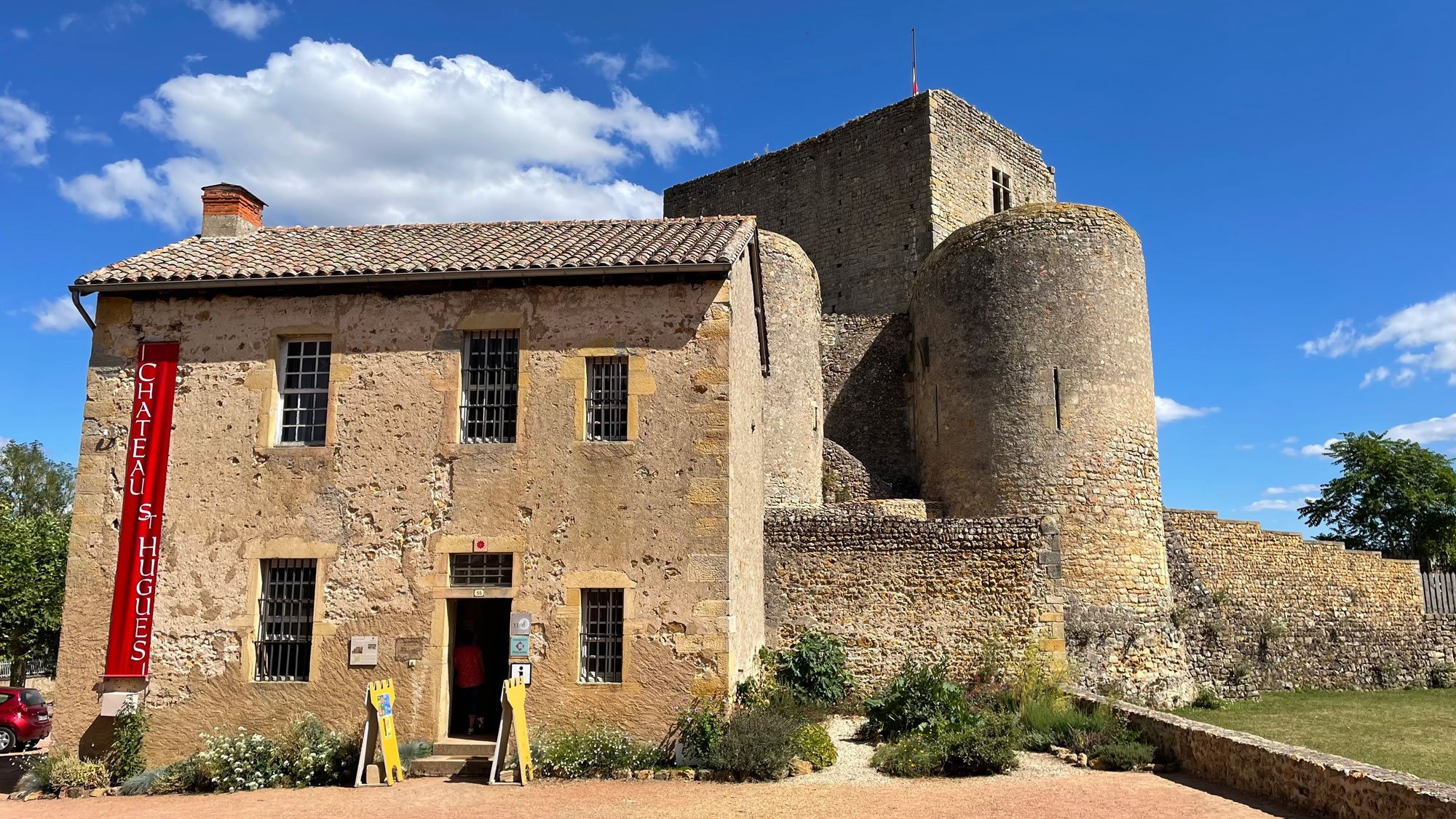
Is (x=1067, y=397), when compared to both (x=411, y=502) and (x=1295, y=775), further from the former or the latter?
(x=411, y=502)

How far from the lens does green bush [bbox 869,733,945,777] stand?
11.2m

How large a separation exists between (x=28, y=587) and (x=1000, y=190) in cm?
2687

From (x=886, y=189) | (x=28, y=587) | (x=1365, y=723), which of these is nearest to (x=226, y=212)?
(x=28, y=587)

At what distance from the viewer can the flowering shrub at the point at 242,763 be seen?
10883mm

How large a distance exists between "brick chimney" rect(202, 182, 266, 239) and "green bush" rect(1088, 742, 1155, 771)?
13.7 meters


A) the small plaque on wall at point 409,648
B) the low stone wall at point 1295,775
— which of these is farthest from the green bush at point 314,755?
the low stone wall at point 1295,775

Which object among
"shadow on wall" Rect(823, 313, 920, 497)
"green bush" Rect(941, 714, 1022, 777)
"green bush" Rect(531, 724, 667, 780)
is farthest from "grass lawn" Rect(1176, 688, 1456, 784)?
"shadow on wall" Rect(823, 313, 920, 497)

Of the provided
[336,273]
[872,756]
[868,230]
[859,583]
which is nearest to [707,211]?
[868,230]

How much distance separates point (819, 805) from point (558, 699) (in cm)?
336

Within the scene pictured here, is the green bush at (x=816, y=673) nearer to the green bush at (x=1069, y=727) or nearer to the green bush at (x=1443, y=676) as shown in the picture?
the green bush at (x=1069, y=727)

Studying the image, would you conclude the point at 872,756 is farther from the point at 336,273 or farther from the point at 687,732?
the point at 336,273

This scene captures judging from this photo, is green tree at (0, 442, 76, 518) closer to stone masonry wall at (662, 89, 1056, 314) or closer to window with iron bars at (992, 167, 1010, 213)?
stone masonry wall at (662, 89, 1056, 314)

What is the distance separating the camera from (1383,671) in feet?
68.8

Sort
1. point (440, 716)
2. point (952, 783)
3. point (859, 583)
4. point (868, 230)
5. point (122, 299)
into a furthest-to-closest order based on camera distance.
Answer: point (868, 230)
point (859, 583)
point (122, 299)
point (440, 716)
point (952, 783)
